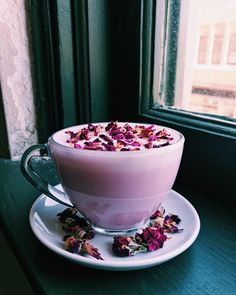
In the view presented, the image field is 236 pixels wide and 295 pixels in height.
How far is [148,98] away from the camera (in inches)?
19.6

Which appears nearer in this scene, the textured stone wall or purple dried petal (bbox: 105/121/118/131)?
purple dried petal (bbox: 105/121/118/131)

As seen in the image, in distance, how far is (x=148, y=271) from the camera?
28 centimetres

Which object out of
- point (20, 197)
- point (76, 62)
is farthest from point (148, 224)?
point (76, 62)

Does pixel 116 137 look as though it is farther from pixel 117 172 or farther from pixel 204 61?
pixel 204 61

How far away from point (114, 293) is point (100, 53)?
1.23 feet

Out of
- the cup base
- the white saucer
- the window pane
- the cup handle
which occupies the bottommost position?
the cup base

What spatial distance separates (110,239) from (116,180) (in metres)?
0.08

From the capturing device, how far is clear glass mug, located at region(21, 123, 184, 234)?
0.27 meters

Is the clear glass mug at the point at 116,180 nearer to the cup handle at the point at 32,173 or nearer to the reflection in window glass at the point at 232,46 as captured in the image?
the cup handle at the point at 32,173

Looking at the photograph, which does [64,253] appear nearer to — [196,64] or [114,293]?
[114,293]

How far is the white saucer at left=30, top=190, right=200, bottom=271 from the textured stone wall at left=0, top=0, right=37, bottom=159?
0.62ft

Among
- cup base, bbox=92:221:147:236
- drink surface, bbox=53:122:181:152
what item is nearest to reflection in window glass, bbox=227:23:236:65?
drink surface, bbox=53:122:181:152

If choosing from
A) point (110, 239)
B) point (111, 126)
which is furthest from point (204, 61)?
point (110, 239)

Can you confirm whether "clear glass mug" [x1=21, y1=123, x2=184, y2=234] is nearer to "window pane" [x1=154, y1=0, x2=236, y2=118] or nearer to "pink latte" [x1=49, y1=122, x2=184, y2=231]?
"pink latte" [x1=49, y1=122, x2=184, y2=231]
